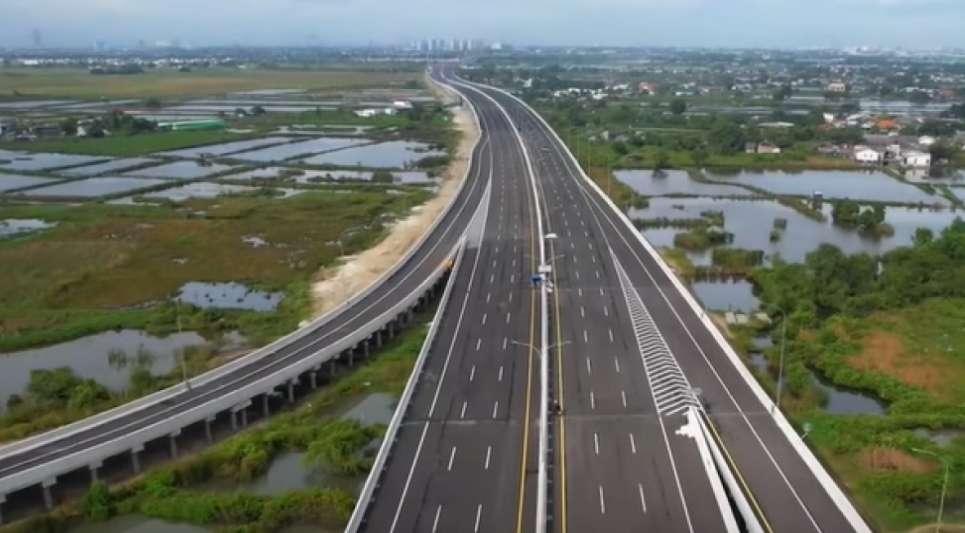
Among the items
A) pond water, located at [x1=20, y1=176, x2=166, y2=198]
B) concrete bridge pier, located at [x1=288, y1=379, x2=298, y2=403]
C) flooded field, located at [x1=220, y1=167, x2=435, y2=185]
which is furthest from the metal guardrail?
pond water, located at [x1=20, y1=176, x2=166, y2=198]

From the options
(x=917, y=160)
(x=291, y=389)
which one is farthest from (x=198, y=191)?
(x=917, y=160)

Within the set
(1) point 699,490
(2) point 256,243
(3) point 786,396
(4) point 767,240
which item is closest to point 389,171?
(2) point 256,243

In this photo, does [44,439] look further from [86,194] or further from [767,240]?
[86,194]

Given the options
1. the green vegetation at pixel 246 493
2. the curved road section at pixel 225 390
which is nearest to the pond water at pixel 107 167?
the curved road section at pixel 225 390

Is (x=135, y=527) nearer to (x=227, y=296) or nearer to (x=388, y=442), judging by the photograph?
Result: (x=388, y=442)

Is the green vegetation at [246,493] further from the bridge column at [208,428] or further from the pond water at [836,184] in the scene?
the pond water at [836,184]
